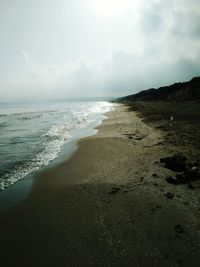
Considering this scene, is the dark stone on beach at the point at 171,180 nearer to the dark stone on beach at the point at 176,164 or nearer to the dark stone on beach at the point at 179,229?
the dark stone on beach at the point at 176,164

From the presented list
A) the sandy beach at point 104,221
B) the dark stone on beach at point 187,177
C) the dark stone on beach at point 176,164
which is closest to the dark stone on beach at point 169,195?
the sandy beach at point 104,221

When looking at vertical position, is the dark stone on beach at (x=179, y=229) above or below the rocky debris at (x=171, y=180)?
below

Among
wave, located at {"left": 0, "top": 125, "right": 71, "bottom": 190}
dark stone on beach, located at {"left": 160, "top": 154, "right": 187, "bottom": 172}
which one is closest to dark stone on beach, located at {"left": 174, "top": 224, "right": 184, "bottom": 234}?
dark stone on beach, located at {"left": 160, "top": 154, "right": 187, "bottom": 172}

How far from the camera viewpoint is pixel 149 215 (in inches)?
265

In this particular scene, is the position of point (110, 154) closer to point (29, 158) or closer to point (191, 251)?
point (29, 158)

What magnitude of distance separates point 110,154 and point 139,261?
8785 mm

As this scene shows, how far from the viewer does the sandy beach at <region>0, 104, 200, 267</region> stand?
17.1 feet

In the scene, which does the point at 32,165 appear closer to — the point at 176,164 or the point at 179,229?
the point at 176,164

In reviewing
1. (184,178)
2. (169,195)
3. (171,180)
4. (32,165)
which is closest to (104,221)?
(169,195)

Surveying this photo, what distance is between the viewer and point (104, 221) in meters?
6.51

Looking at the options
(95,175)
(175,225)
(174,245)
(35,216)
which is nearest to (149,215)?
(175,225)

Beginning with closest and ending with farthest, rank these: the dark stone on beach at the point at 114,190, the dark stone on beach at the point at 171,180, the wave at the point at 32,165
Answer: the dark stone on beach at the point at 114,190 < the dark stone on beach at the point at 171,180 < the wave at the point at 32,165

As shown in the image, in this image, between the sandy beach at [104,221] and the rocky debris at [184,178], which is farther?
the rocky debris at [184,178]

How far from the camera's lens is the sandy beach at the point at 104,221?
5.20 m
